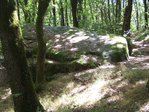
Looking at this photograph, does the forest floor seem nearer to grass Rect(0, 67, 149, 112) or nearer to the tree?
grass Rect(0, 67, 149, 112)

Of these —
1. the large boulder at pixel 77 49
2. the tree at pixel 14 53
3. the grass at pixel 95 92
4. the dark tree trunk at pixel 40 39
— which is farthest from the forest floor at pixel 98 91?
the tree at pixel 14 53

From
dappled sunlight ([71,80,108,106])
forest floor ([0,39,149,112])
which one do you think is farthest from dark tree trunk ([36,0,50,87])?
dappled sunlight ([71,80,108,106])

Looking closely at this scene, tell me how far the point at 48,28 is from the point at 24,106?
862 centimetres

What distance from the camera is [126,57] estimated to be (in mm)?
13141

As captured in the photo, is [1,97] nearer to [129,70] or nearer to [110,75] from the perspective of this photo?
[110,75]

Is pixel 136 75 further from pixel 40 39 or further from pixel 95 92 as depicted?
pixel 40 39

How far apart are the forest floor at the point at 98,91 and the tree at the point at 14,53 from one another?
183cm

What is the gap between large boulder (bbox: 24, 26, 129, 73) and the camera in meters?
12.1

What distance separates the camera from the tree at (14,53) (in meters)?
6.94

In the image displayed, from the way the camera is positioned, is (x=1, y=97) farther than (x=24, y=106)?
Yes

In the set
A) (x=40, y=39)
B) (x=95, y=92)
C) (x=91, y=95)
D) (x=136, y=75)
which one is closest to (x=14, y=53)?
(x=40, y=39)

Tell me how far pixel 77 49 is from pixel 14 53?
241 inches

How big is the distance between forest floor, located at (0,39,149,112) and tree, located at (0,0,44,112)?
183 centimetres

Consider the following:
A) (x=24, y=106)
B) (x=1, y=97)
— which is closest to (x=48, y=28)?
(x=1, y=97)
